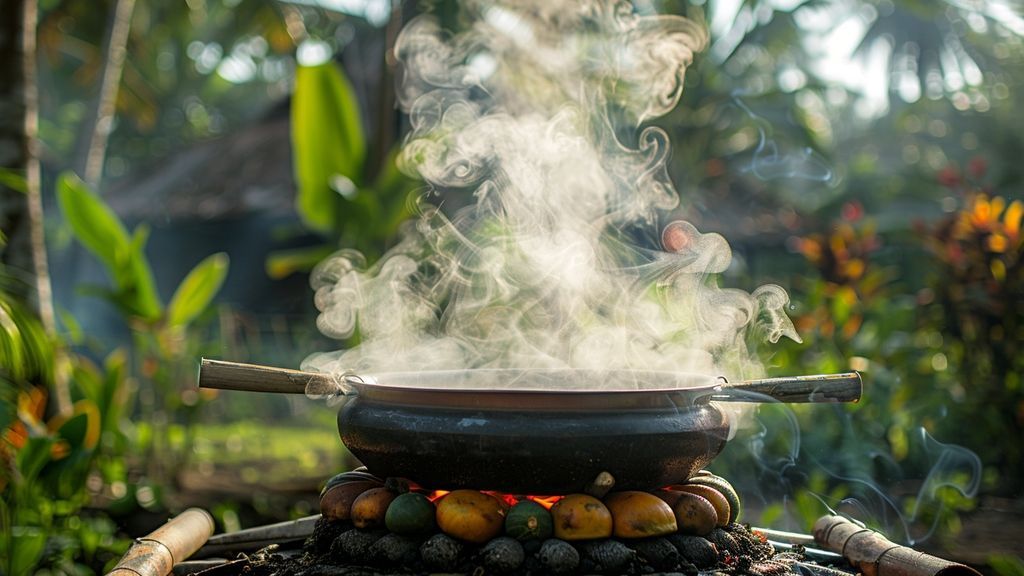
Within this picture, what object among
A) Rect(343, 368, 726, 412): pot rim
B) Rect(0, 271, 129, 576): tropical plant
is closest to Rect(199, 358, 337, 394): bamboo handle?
Rect(343, 368, 726, 412): pot rim

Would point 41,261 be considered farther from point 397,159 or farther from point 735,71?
point 735,71

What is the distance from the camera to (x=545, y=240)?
4.20m

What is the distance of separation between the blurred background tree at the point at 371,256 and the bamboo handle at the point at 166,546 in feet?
3.58

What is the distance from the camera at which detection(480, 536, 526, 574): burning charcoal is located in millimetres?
2160

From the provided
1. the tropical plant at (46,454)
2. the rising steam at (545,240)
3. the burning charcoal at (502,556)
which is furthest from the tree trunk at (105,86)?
the burning charcoal at (502,556)

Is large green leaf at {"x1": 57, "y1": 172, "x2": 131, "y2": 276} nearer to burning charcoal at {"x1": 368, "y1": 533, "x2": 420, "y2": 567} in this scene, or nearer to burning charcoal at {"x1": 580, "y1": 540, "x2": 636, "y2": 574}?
burning charcoal at {"x1": 368, "y1": 533, "x2": 420, "y2": 567}

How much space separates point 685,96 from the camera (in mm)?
9672

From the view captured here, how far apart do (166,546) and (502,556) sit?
116 cm

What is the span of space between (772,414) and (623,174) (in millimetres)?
1522

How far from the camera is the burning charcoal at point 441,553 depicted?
2214 mm

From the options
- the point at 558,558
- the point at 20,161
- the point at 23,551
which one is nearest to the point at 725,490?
the point at 558,558

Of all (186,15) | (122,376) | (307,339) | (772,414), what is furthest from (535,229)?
(186,15)

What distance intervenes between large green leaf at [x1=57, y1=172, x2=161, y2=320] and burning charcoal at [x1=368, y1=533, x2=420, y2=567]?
335 cm

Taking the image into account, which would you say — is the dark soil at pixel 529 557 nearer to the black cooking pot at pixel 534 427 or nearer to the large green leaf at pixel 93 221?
the black cooking pot at pixel 534 427
